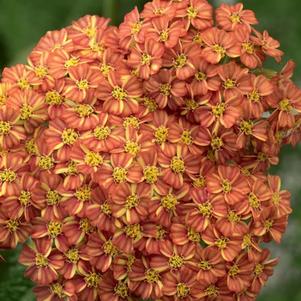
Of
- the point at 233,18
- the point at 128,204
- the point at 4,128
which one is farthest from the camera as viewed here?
the point at 233,18

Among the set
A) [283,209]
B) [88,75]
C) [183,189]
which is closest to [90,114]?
[88,75]

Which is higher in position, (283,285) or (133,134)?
(133,134)

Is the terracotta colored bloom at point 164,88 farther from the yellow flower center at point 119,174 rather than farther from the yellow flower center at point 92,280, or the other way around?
the yellow flower center at point 92,280

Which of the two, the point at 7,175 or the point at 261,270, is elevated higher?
the point at 7,175

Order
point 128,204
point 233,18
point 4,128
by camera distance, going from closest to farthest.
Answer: point 128,204, point 4,128, point 233,18

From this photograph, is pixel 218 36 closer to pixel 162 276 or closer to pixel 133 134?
pixel 133 134

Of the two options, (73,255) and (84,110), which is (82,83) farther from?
(73,255)

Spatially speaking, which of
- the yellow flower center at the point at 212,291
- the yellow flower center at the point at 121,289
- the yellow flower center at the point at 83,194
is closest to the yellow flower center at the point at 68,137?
the yellow flower center at the point at 83,194

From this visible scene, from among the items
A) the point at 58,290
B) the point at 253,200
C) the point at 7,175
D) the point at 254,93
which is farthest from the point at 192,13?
the point at 58,290

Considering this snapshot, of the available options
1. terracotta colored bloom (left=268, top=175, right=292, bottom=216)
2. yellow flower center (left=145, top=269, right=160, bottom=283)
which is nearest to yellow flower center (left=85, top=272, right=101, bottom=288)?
yellow flower center (left=145, top=269, right=160, bottom=283)
